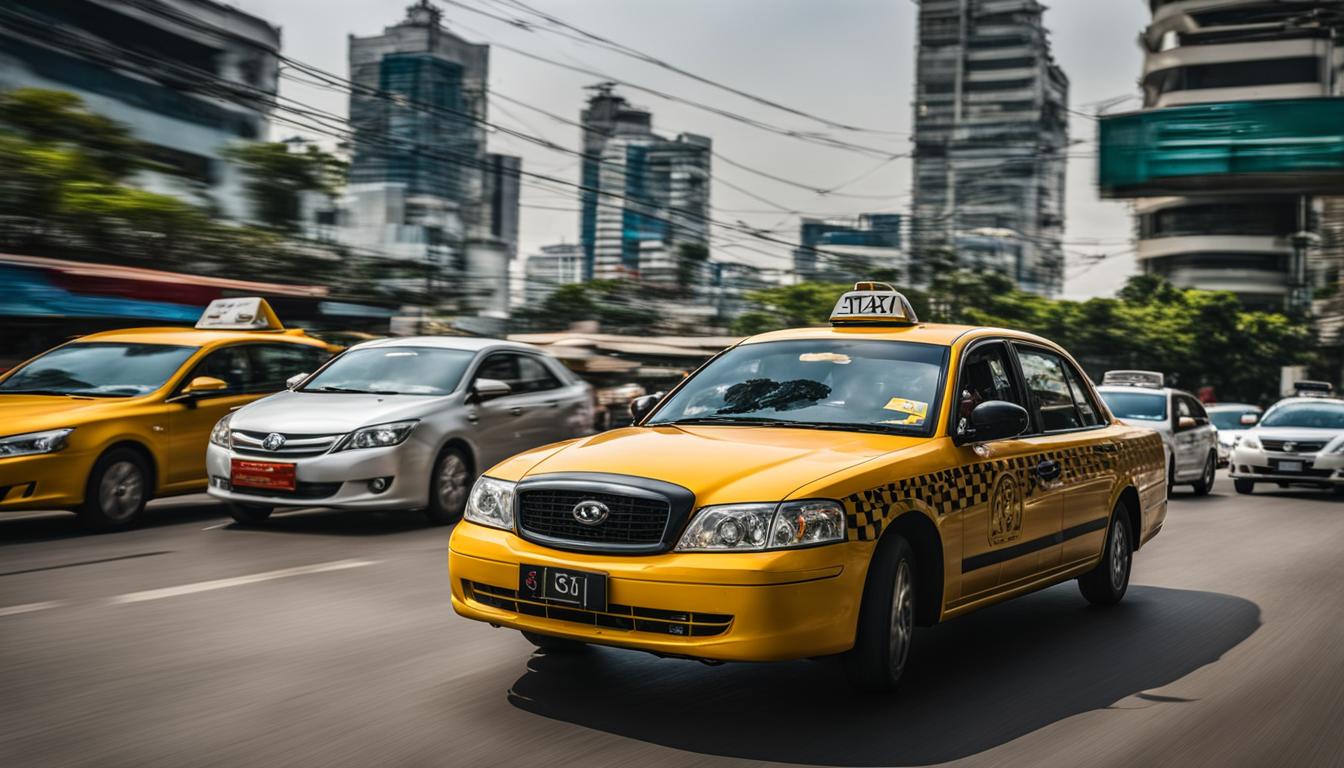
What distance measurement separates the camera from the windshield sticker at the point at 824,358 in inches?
257

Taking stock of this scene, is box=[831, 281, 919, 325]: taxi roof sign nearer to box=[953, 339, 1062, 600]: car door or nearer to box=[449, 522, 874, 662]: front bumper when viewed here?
box=[953, 339, 1062, 600]: car door

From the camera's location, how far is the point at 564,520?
519cm

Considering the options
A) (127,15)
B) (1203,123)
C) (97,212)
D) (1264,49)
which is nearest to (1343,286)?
(1203,123)

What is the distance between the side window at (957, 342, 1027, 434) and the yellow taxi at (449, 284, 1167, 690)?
1cm

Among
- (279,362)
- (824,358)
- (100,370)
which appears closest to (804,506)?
(824,358)

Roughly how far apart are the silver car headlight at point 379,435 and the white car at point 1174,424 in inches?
405

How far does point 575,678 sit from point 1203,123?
3552cm

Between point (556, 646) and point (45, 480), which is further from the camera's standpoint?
point (45, 480)

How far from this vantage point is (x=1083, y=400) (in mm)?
7883

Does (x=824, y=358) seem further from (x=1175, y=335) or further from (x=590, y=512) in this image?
(x=1175, y=335)

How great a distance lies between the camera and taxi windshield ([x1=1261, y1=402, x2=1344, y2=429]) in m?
19.8

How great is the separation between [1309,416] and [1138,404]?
11.1 feet

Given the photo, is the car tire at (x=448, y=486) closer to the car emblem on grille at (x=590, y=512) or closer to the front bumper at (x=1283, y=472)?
the car emblem on grille at (x=590, y=512)

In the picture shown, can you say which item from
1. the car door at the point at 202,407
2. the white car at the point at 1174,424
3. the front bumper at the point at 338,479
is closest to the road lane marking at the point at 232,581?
the front bumper at the point at 338,479
